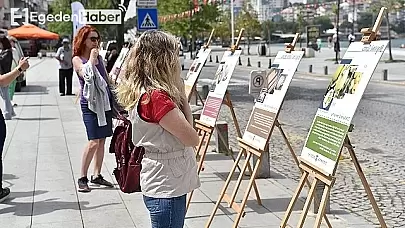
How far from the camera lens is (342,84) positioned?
468 cm

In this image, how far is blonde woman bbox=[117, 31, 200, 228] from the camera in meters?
3.85

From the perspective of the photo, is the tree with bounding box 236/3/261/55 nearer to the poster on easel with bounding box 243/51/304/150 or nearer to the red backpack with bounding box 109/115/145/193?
the poster on easel with bounding box 243/51/304/150

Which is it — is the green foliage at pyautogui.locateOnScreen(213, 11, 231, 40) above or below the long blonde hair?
above

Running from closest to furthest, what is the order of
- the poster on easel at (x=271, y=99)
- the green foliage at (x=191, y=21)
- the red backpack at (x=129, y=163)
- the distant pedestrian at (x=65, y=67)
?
the red backpack at (x=129, y=163) < the poster on easel at (x=271, y=99) < the distant pedestrian at (x=65, y=67) < the green foliage at (x=191, y=21)

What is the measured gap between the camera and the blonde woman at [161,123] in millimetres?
3846

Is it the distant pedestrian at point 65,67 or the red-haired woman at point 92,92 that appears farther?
the distant pedestrian at point 65,67

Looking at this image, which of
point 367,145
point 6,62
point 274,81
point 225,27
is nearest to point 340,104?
point 274,81

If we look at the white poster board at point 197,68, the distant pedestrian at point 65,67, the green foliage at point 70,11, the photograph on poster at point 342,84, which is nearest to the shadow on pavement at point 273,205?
the white poster board at point 197,68

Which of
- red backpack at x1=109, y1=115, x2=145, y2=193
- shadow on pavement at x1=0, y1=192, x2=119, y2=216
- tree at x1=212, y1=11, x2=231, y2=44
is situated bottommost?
shadow on pavement at x1=0, y1=192, x2=119, y2=216

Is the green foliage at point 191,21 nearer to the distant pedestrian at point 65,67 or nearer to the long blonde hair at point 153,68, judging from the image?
the distant pedestrian at point 65,67

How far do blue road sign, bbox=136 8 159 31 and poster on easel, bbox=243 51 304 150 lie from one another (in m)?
8.95

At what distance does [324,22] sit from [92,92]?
73.4m

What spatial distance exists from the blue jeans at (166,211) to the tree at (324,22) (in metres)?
73.0

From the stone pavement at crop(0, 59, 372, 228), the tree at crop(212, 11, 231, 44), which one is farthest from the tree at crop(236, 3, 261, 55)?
the stone pavement at crop(0, 59, 372, 228)
